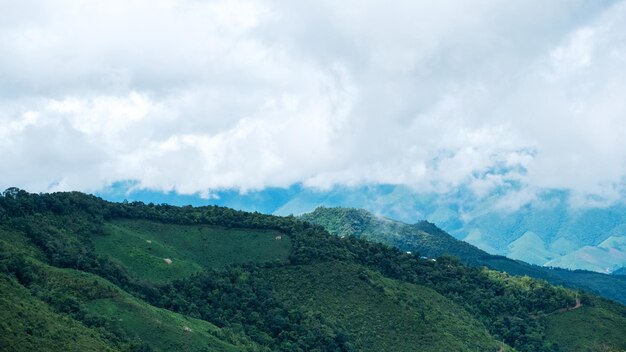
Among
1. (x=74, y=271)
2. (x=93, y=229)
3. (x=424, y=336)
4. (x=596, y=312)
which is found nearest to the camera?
(x=74, y=271)

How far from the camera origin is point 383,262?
184625mm

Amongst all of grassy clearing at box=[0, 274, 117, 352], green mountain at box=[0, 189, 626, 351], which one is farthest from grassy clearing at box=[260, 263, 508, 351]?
grassy clearing at box=[0, 274, 117, 352]

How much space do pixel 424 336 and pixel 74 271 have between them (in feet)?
238

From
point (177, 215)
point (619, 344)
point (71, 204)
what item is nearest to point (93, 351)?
point (71, 204)

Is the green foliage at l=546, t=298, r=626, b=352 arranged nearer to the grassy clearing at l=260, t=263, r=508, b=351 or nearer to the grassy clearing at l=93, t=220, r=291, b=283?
the grassy clearing at l=260, t=263, r=508, b=351

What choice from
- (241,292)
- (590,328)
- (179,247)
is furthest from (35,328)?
(590,328)

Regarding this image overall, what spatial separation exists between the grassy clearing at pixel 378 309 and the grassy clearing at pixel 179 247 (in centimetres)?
1231

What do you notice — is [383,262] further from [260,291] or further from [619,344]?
[619,344]

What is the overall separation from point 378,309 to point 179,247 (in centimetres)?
5035

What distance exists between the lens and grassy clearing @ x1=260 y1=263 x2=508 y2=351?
148750 millimetres

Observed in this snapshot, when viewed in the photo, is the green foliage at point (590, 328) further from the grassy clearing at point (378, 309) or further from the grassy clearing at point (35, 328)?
the grassy clearing at point (35, 328)

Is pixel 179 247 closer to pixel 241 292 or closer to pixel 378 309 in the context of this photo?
pixel 241 292

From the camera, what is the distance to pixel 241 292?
15238cm

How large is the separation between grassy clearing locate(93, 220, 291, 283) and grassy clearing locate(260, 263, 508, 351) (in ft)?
40.4
